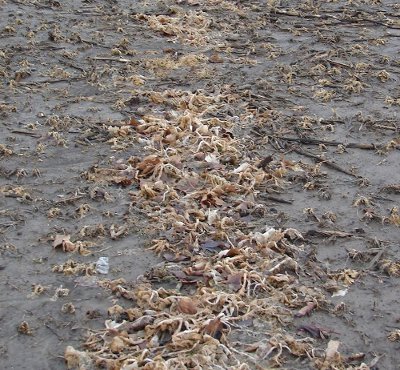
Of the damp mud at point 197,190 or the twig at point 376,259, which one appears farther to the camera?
the twig at point 376,259

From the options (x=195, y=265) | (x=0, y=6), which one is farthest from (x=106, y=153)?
(x=0, y=6)

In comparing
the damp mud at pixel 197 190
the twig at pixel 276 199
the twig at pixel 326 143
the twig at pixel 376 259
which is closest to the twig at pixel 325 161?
the damp mud at pixel 197 190

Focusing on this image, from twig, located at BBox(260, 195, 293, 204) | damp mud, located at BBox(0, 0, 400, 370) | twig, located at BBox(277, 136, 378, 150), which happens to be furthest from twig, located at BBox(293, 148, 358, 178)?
twig, located at BBox(260, 195, 293, 204)

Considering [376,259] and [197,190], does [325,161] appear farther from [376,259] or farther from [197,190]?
[376,259]

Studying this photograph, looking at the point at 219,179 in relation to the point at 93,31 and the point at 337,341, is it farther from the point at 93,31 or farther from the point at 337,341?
the point at 93,31

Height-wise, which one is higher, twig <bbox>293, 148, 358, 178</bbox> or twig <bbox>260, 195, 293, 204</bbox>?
twig <bbox>293, 148, 358, 178</bbox>

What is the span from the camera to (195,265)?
4.08 meters

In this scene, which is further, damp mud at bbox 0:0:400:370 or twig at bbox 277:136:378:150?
twig at bbox 277:136:378:150

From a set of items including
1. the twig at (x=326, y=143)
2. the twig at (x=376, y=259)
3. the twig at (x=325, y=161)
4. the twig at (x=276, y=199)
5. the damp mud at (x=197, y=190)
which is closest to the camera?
the damp mud at (x=197, y=190)

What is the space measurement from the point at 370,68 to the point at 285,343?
390 cm

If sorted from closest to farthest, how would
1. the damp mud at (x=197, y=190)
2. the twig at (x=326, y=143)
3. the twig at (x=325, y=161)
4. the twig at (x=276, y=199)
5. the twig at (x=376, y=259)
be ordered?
1. the damp mud at (x=197, y=190)
2. the twig at (x=376, y=259)
3. the twig at (x=276, y=199)
4. the twig at (x=325, y=161)
5. the twig at (x=326, y=143)

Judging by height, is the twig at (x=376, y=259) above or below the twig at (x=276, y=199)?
above

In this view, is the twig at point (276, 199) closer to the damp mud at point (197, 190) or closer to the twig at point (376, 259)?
the damp mud at point (197, 190)

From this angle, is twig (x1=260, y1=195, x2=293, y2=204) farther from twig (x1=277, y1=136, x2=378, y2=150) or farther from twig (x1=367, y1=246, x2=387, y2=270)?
twig (x1=277, y1=136, x2=378, y2=150)
